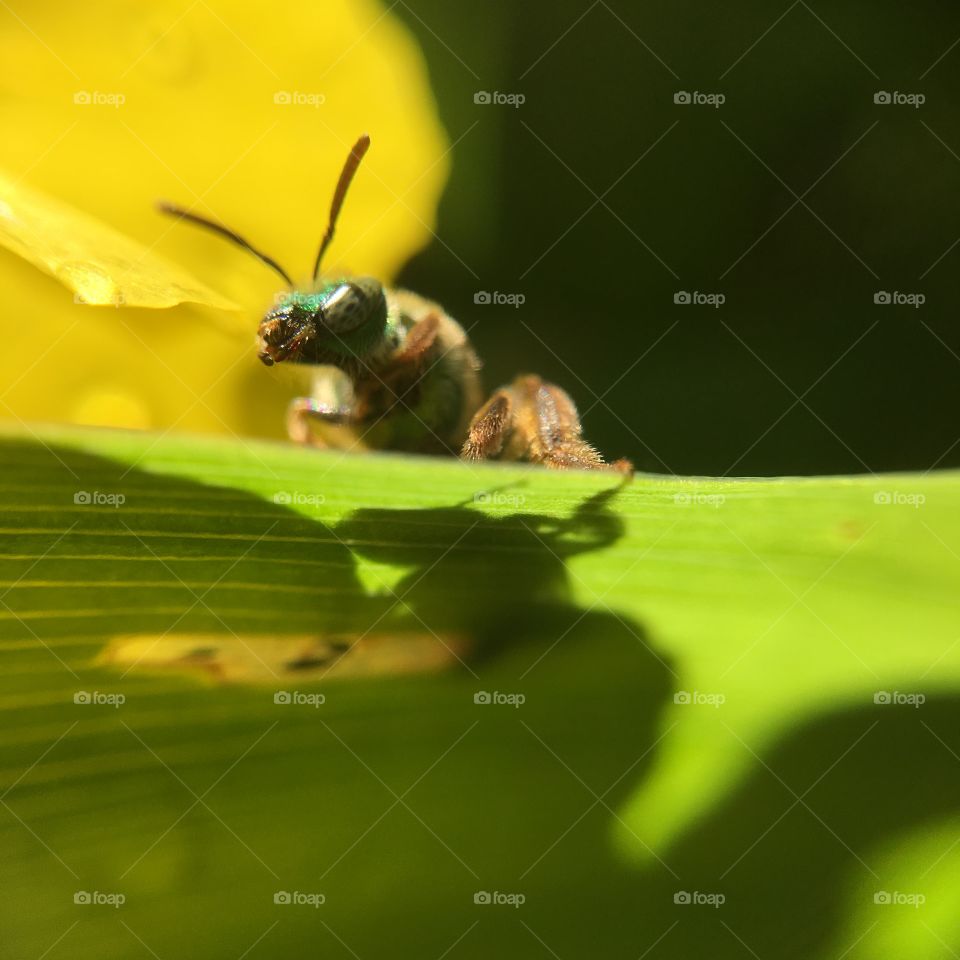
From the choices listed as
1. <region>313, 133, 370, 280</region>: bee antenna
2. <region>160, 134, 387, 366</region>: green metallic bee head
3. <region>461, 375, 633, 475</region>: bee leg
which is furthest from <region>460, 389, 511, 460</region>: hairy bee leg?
<region>313, 133, 370, 280</region>: bee antenna

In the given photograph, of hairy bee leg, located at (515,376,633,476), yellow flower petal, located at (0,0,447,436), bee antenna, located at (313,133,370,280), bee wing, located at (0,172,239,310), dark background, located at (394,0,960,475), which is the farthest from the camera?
dark background, located at (394,0,960,475)

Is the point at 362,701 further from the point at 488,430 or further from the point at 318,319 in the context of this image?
the point at 318,319

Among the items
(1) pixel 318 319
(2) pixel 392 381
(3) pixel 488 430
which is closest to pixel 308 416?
(2) pixel 392 381

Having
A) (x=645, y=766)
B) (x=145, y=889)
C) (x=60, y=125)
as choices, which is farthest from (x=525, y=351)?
(x=145, y=889)

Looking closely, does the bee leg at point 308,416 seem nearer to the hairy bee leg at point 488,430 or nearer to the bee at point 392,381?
the bee at point 392,381

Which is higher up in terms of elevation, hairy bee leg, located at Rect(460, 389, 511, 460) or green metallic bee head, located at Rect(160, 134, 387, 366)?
green metallic bee head, located at Rect(160, 134, 387, 366)

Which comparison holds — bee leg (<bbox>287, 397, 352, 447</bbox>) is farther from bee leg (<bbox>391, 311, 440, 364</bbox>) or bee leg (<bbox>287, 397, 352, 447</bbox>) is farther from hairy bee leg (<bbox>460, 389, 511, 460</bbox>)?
hairy bee leg (<bbox>460, 389, 511, 460</bbox>)

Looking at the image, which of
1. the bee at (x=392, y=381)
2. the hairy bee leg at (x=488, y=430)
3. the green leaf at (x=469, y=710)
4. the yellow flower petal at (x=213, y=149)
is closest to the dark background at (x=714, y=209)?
the yellow flower petal at (x=213, y=149)
